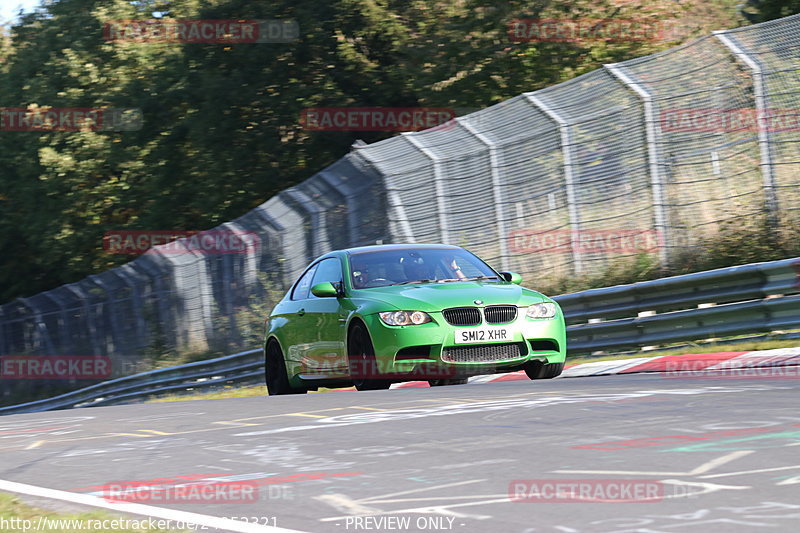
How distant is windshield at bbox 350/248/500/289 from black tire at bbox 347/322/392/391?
63 cm

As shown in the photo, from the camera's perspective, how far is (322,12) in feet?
111

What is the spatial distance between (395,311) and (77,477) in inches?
191

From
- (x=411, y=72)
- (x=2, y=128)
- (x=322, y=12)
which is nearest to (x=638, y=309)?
(x=411, y=72)

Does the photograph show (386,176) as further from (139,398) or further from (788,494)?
(788,494)

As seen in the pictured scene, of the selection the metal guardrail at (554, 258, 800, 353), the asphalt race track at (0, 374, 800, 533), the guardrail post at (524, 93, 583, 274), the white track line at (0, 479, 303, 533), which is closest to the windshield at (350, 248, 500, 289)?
the asphalt race track at (0, 374, 800, 533)

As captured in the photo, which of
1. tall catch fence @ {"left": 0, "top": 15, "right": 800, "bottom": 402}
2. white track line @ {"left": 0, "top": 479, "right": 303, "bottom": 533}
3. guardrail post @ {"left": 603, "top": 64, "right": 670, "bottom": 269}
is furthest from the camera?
guardrail post @ {"left": 603, "top": 64, "right": 670, "bottom": 269}

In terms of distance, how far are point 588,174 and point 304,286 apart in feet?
14.5

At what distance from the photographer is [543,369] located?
1174 centimetres

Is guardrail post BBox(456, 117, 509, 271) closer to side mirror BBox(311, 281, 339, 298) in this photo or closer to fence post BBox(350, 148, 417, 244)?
fence post BBox(350, 148, 417, 244)

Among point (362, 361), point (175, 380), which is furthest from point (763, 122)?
point (175, 380)

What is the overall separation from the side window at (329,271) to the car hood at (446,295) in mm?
755

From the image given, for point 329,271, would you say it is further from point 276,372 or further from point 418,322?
point 418,322

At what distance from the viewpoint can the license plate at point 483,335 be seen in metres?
11.1

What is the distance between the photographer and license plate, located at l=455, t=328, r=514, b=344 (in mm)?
11148
